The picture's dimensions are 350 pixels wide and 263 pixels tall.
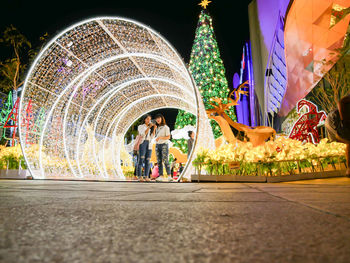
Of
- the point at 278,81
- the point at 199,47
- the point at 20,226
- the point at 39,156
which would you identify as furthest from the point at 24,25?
the point at 278,81

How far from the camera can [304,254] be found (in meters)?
0.49

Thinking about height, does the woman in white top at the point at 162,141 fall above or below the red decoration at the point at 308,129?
below

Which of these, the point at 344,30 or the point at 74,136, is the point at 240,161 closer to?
the point at 74,136

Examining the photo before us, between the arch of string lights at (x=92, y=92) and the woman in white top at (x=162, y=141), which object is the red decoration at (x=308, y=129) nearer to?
the arch of string lights at (x=92, y=92)

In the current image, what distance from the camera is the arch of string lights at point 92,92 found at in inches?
293

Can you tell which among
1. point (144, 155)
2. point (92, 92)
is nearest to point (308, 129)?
point (144, 155)

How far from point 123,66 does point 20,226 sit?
9.89 m

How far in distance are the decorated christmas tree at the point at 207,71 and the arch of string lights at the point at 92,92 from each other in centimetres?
1043

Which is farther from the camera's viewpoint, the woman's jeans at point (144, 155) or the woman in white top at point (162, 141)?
the woman's jeans at point (144, 155)

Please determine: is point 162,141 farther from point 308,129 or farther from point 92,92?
point 308,129

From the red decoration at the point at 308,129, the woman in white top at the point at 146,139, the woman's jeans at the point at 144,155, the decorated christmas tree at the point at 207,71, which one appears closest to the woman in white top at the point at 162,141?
the woman in white top at the point at 146,139

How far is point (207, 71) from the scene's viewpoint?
81.7ft

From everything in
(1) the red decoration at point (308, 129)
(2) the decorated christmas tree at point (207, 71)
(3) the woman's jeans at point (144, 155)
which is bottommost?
(3) the woman's jeans at point (144, 155)

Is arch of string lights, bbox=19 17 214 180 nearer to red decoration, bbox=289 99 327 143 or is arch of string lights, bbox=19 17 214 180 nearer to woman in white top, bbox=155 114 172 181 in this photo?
woman in white top, bbox=155 114 172 181
